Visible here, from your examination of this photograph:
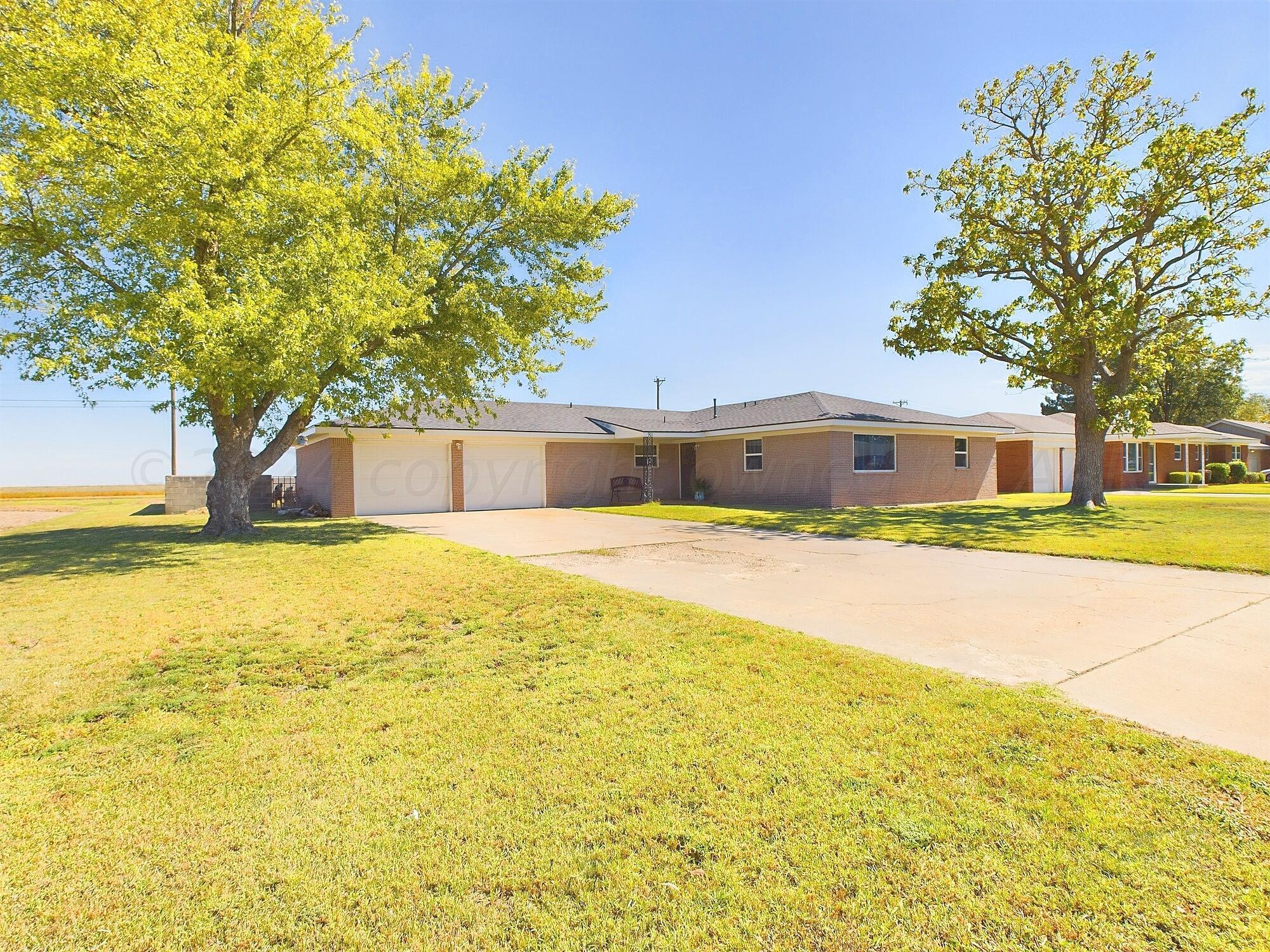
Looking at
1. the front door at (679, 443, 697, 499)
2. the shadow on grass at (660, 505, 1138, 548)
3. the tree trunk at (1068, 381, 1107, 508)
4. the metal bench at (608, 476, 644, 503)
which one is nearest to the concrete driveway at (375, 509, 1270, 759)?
the shadow on grass at (660, 505, 1138, 548)

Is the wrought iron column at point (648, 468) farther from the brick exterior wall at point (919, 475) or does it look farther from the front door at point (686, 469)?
the brick exterior wall at point (919, 475)

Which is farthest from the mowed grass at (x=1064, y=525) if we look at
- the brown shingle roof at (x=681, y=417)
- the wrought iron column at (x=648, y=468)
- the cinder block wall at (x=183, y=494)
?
the cinder block wall at (x=183, y=494)

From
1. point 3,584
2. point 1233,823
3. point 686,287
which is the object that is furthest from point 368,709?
point 686,287

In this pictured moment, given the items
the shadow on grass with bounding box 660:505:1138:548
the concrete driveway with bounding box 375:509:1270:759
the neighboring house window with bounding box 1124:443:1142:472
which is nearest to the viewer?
the concrete driveway with bounding box 375:509:1270:759

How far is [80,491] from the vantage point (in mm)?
39406

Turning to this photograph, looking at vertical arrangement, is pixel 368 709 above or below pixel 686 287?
below

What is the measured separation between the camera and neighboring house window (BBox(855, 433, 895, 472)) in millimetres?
20422

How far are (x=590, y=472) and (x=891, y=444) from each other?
10574mm

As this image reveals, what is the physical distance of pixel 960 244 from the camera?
19750mm

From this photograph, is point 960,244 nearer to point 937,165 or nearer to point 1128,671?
point 937,165

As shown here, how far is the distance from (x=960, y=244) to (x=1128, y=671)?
1877 cm

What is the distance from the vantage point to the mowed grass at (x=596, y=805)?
2176mm

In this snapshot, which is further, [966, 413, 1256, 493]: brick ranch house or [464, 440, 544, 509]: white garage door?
[966, 413, 1256, 493]: brick ranch house

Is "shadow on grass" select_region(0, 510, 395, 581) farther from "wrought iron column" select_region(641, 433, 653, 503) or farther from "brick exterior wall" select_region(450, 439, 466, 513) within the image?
"wrought iron column" select_region(641, 433, 653, 503)
